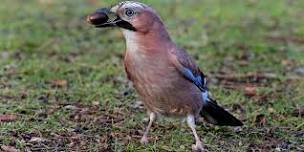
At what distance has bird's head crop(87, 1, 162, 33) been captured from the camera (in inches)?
191

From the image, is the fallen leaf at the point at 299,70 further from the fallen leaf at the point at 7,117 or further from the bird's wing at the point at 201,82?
the fallen leaf at the point at 7,117

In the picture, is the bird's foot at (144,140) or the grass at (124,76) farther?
the grass at (124,76)

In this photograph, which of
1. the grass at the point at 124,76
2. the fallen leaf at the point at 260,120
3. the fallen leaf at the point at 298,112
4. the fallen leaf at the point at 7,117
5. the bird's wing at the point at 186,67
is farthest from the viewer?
the fallen leaf at the point at 298,112

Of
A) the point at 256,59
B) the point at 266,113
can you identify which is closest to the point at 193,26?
the point at 256,59

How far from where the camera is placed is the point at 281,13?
1039 cm

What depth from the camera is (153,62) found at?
490 cm

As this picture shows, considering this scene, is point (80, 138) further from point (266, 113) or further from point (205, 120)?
point (266, 113)

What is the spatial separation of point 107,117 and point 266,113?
1145mm

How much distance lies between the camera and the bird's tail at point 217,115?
5.59 m

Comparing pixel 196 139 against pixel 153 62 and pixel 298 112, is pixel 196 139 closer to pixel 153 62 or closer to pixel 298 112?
pixel 153 62

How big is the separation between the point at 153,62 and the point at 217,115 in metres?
0.90

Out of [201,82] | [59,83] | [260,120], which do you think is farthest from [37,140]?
[59,83]

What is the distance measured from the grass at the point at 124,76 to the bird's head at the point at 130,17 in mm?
718

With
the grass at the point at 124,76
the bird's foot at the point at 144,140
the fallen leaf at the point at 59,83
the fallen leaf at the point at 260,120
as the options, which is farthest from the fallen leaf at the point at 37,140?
the fallen leaf at the point at 59,83
